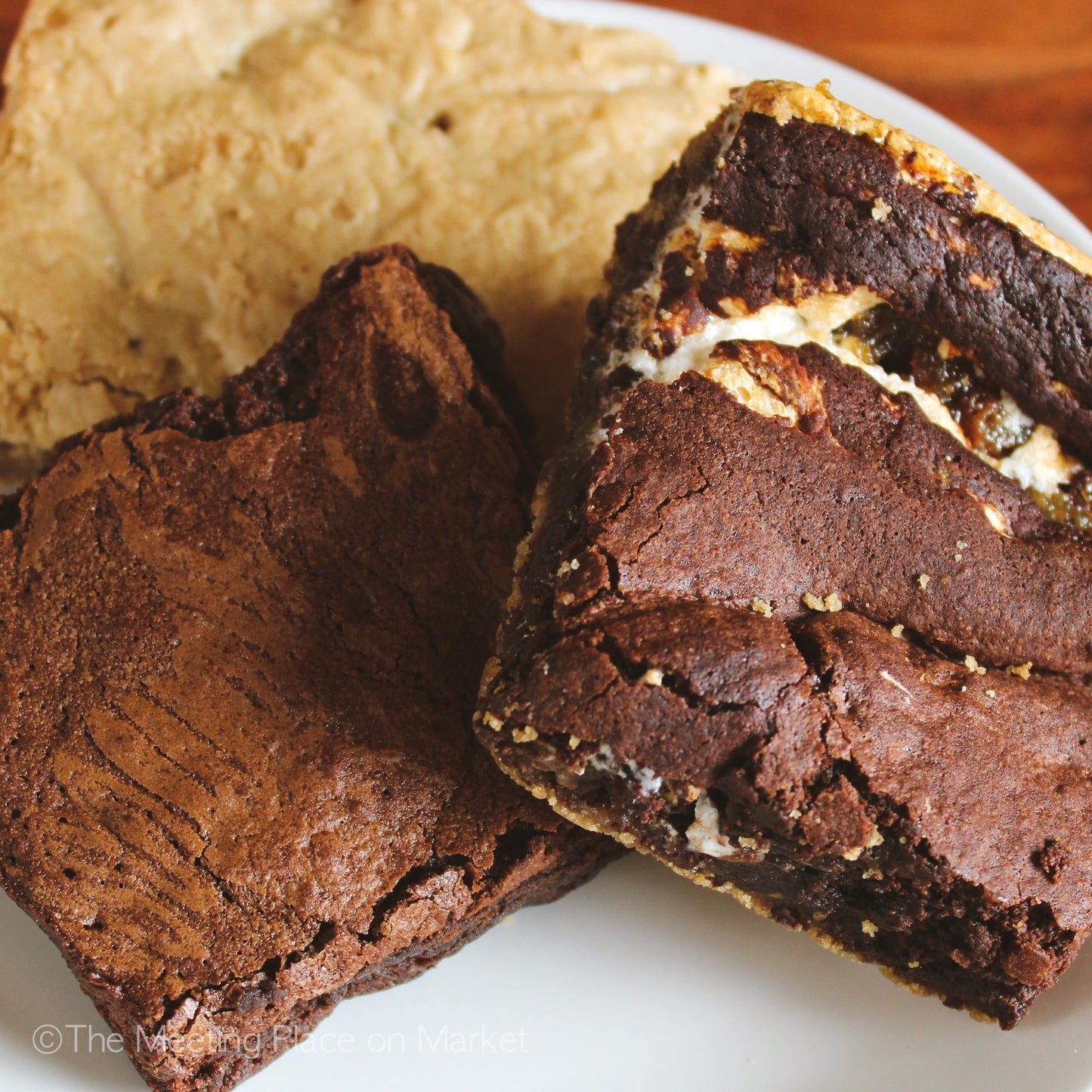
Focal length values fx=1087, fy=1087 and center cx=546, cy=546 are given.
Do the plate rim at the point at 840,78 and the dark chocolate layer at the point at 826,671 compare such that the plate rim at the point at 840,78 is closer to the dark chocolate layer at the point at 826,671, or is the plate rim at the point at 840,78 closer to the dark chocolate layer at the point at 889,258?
the dark chocolate layer at the point at 889,258

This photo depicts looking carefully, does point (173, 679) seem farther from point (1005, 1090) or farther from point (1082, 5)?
point (1082, 5)

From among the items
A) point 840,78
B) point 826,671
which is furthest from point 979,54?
point 826,671

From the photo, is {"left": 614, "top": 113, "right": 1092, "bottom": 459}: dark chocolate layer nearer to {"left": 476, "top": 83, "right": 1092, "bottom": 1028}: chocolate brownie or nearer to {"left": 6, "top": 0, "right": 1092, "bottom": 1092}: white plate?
{"left": 476, "top": 83, "right": 1092, "bottom": 1028}: chocolate brownie

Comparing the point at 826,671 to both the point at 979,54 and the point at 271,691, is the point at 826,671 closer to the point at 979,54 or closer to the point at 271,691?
the point at 271,691

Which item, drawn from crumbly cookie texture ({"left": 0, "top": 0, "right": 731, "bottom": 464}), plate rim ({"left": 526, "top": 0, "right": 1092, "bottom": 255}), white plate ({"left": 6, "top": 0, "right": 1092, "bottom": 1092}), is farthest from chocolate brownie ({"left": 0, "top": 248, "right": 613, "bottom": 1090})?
plate rim ({"left": 526, "top": 0, "right": 1092, "bottom": 255})

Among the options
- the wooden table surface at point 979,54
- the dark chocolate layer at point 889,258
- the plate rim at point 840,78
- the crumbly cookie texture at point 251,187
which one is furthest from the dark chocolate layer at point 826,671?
the wooden table surface at point 979,54

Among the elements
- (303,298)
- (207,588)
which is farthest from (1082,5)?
(207,588)
